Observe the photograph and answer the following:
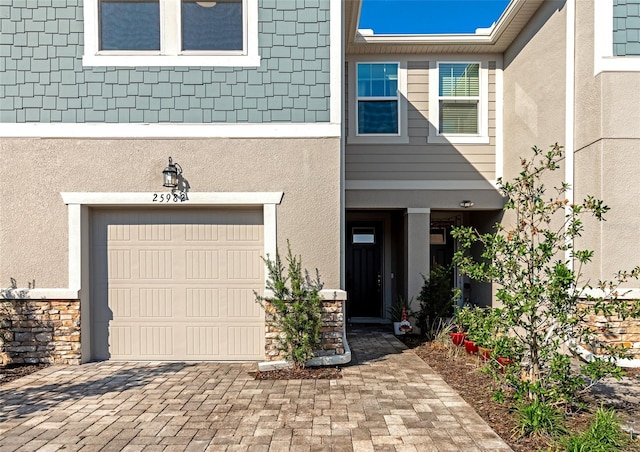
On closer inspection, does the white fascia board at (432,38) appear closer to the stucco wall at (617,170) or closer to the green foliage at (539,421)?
the stucco wall at (617,170)

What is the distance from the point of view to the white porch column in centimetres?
828

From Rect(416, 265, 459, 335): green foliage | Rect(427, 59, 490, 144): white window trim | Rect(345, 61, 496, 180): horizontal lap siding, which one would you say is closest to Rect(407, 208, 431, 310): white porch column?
Rect(416, 265, 459, 335): green foliage

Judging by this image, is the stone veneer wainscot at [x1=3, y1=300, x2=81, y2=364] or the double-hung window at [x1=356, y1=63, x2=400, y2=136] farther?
the double-hung window at [x1=356, y1=63, x2=400, y2=136]

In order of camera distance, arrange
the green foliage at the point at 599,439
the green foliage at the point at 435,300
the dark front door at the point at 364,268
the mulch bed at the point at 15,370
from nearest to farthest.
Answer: the green foliage at the point at 599,439 < the mulch bed at the point at 15,370 < the green foliage at the point at 435,300 < the dark front door at the point at 364,268

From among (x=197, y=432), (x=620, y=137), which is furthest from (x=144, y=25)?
(x=620, y=137)

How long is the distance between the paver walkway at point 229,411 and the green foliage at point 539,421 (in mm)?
263

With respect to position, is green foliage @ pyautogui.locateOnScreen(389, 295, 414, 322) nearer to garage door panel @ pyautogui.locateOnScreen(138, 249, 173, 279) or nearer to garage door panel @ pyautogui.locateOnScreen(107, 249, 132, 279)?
garage door panel @ pyautogui.locateOnScreen(138, 249, 173, 279)

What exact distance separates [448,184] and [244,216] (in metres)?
4.32

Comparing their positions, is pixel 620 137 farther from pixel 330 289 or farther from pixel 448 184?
pixel 330 289

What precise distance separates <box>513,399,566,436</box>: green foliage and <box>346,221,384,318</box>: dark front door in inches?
248

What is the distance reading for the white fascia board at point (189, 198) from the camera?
18.6 feet

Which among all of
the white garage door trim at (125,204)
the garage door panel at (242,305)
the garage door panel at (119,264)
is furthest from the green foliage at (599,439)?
the garage door panel at (119,264)

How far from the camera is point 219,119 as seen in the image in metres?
5.69

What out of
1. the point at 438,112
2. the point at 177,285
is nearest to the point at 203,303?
the point at 177,285
